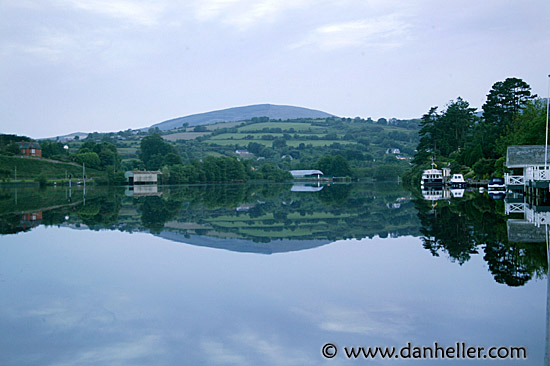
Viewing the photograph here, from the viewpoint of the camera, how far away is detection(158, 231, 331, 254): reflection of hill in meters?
11.8

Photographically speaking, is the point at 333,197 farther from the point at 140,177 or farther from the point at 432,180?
the point at 140,177

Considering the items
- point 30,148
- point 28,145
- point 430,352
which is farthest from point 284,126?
point 430,352

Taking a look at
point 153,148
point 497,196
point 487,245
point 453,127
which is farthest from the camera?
point 153,148

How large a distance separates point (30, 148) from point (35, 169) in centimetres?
1483

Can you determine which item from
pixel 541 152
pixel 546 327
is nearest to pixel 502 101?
pixel 541 152

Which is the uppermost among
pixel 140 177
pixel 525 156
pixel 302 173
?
pixel 525 156

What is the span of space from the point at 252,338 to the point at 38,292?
12.8 ft

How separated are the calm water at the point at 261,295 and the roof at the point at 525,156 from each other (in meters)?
19.3

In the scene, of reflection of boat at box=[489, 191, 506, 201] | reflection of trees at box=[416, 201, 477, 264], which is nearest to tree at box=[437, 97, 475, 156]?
reflection of boat at box=[489, 191, 506, 201]

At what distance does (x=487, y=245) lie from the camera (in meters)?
11.9

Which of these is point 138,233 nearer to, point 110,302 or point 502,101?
point 110,302

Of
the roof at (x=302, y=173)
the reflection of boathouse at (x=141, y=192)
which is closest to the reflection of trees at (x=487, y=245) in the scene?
the reflection of boathouse at (x=141, y=192)

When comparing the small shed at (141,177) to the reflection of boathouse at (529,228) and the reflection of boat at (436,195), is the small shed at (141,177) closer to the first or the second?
the reflection of boat at (436,195)

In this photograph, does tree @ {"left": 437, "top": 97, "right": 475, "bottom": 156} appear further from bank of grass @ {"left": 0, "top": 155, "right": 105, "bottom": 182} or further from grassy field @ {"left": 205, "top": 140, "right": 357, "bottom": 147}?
grassy field @ {"left": 205, "top": 140, "right": 357, "bottom": 147}
